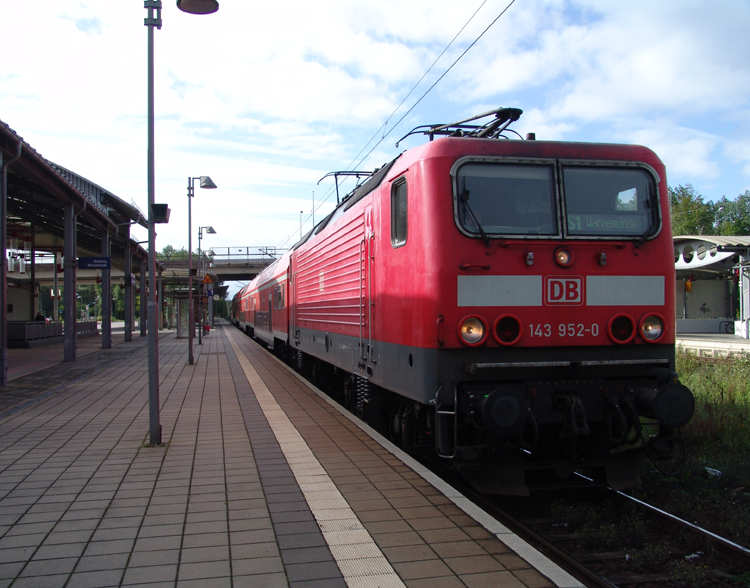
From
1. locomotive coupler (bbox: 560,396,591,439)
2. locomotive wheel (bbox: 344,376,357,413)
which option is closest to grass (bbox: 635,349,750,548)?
locomotive coupler (bbox: 560,396,591,439)

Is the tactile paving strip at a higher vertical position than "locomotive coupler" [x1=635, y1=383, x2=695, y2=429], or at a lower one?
lower

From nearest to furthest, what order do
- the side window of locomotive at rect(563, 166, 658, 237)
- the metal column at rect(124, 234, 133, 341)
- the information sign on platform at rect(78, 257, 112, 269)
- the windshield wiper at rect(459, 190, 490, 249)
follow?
the windshield wiper at rect(459, 190, 490, 249) < the side window of locomotive at rect(563, 166, 658, 237) < the information sign on platform at rect(78, 257, 112, 269) < the metal column at rect(124, 234, 133, 341)

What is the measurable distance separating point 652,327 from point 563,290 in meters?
0.89

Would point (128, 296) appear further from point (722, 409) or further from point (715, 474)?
point (715, 474)

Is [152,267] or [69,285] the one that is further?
[69,285]

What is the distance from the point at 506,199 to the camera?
213 inches

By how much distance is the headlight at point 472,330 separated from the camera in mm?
5078

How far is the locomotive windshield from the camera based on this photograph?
5.34 meters

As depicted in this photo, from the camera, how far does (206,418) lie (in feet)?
28.6

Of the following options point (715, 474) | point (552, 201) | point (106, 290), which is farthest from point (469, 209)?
point (106, 290)

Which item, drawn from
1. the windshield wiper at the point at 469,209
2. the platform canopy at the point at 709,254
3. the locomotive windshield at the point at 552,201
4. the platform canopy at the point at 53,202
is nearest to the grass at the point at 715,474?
the locomotive windshield at the point at 552,201

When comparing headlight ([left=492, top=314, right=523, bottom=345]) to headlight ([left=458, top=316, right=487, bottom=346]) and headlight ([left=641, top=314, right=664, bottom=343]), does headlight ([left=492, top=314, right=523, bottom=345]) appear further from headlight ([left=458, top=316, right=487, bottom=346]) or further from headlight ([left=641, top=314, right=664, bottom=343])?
headlight ([left=641, top=314, right=664, bottom=343])

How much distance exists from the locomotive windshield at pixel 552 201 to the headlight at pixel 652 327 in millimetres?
743

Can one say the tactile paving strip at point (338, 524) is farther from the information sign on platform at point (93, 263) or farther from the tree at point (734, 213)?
the tree at point (734, 213)
